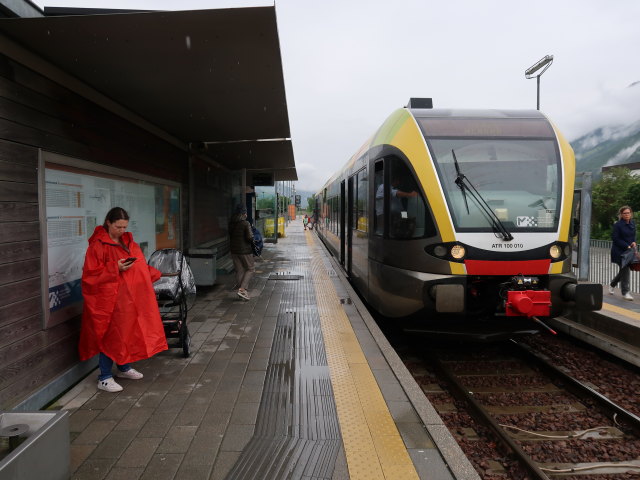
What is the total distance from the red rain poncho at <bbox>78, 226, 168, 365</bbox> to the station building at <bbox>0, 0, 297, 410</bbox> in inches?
14.5

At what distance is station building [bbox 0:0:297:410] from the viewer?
11.0ft

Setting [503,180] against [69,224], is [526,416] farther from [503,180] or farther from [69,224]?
[69,224]

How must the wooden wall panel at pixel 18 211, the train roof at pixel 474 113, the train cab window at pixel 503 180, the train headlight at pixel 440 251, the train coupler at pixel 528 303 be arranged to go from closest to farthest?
the wooden wall panel at pixel 18 211 < the train coupler at pixel 528 303 < the train headlight at pixel 440 251 < the train cab window at pixel 503 180 < the train roof at pixel 474 113

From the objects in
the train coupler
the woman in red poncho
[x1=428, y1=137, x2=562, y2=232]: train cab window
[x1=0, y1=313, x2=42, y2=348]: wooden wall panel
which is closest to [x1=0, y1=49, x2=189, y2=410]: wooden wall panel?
[x1=0, y1=313, x2=42, y2=348]: wooden wall panel

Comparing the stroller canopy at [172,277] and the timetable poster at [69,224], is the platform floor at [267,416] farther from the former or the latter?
the timetable poster at [69,224]

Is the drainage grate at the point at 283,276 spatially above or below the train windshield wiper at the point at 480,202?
below

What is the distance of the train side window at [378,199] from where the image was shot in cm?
582

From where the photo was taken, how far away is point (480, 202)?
194 inches

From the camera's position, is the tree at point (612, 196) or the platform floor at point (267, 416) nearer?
the platform floor at point (267, 416)

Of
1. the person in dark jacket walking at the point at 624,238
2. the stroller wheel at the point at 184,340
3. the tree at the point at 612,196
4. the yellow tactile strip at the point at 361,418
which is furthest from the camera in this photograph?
the tree at the point at 612,196

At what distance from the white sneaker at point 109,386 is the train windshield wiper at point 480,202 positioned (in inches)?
150

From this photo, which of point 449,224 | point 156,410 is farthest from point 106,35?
point 449,224

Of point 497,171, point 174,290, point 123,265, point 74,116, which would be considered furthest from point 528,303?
point 74,116

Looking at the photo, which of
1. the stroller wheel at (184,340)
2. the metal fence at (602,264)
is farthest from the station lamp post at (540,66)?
the stroller wheel at (184,340)
